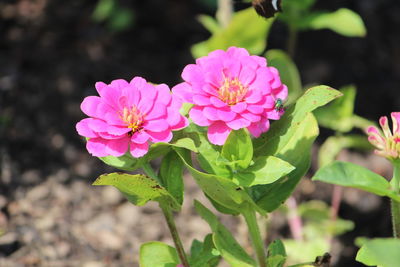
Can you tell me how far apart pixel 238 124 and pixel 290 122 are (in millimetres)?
160

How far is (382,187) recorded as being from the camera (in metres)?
1.10

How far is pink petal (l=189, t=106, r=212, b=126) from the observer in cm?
113

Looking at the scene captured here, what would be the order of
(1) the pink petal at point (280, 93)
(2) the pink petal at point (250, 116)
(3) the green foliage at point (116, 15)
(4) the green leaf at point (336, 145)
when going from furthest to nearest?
(3) the green foliage at point (116, 15) → (4) the green leaf at point (336, 145) → (1) the pink petal at point (280, 93) → (2) the pink petal at point (250, 116)

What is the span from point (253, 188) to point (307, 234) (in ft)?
2.65

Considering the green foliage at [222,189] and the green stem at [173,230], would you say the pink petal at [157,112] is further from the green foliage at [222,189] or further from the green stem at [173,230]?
the green stem at [173,230]

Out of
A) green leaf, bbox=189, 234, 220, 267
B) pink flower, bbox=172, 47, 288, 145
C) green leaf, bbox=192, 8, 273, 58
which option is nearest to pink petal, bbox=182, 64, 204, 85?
pink flower, bbox=172, 47, 288, 145

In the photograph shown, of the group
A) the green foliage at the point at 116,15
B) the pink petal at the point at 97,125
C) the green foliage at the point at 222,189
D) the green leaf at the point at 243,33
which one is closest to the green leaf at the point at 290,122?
the green foliage at the point at 222,189

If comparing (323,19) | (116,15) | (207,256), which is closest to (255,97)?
(207,256)

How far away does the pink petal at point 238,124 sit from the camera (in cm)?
112

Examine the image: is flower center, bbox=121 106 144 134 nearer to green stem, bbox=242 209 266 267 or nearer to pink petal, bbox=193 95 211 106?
pink petal, bbox=193 95 211 106

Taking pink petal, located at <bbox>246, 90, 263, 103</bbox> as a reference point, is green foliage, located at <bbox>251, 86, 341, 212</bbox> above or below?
below

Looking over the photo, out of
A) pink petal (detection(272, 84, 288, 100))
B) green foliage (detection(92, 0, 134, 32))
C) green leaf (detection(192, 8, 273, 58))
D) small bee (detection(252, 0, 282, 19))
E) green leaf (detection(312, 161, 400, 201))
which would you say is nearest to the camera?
green leaf (detection(312, 161, 400, 201))

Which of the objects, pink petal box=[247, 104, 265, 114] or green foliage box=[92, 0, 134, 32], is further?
green foliage box=[92, 0, 134, 32]

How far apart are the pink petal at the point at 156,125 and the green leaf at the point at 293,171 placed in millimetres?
289
